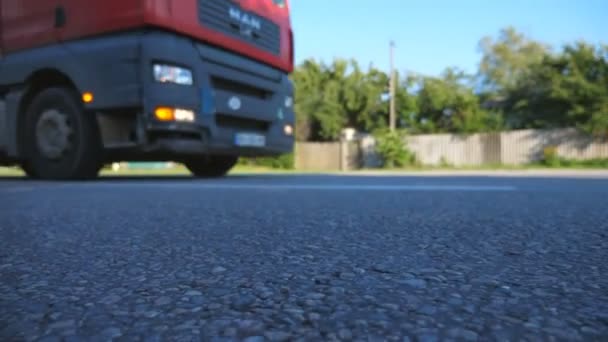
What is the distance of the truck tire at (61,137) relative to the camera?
15.7ft

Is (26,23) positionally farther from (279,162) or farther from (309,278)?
(279,162)

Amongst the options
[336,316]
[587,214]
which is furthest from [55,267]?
[587,214]

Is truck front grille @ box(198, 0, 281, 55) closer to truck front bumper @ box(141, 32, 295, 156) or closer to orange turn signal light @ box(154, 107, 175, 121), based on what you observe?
truck front bumper @ box(141, 32, 295, 156)

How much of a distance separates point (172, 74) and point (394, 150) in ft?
45.0

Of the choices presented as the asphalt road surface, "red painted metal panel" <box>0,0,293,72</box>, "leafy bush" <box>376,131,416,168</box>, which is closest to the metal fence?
"leafy bush" <box>376,131,416,168</box>

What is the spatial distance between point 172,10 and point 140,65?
0.63m

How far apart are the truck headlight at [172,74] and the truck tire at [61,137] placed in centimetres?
91

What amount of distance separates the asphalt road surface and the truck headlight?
9.43 ft

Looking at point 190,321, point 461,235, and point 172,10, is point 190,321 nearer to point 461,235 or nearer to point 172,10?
point 461,235

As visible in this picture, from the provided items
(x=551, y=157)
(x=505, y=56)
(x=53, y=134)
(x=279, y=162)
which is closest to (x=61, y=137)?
(x=53, y=134)

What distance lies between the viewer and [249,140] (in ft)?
17.6

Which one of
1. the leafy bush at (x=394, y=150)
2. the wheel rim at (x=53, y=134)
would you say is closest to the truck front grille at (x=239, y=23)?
the wheel rim at (x=53, y=134)

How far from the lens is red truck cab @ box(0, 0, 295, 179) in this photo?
14.6ft

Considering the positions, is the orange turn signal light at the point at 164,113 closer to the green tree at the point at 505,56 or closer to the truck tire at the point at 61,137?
the truck tire at the point at 61,137
